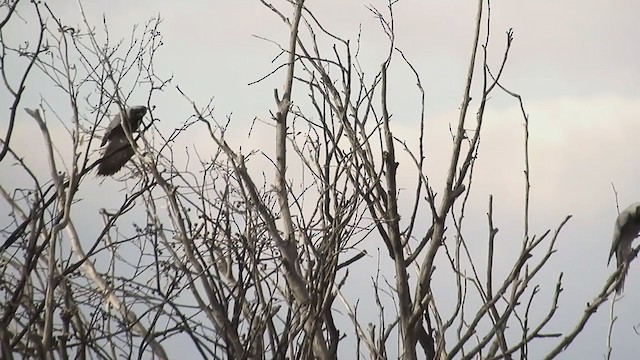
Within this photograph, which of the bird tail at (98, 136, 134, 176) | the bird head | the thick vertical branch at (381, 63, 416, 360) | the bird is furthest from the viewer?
the bird

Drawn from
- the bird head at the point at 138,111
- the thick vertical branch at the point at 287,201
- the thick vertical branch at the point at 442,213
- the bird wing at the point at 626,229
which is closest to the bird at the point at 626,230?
the bird wing at the point at 626,229

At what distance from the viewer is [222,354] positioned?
3396 mm

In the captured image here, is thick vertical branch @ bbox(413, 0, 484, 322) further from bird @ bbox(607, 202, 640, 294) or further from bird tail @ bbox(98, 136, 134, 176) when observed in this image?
bird @ bbox(607, 202, 640, 294)

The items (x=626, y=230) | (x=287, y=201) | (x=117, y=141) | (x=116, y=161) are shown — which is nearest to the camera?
(x=287, y=201)

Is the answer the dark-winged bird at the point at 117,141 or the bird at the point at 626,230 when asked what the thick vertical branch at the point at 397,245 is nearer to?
the dark-winged bird at the point at 117,141

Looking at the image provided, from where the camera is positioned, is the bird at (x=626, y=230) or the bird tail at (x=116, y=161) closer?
the bird tail at (x=116, y=161)

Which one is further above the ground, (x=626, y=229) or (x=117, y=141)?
(x=117, y=141)

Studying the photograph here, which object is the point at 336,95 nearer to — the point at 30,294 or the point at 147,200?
the point at 147,200

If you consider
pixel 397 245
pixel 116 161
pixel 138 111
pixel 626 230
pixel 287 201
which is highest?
pixel 138 111

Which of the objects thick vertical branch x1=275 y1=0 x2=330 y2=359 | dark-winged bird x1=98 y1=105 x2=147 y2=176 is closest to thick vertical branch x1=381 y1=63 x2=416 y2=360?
thick vertical branch x1=275 y1=0 x2=330 y2=359

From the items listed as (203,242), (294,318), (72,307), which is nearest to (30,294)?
(72,307)

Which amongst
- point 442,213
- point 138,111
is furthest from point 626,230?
point 138,111

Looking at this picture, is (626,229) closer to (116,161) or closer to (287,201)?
(287,201)

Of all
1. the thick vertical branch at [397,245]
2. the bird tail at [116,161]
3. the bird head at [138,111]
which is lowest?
the thick vertical branch at [397,245]
